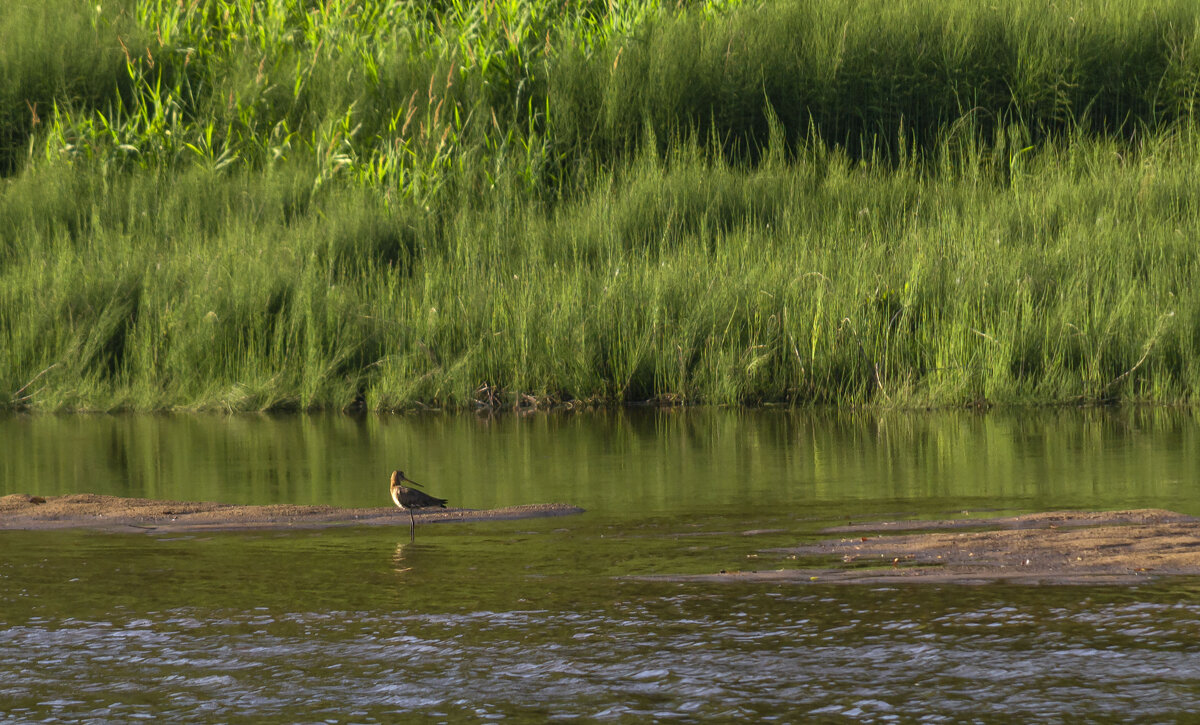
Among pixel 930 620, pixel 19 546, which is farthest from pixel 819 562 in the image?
pixel 19 546

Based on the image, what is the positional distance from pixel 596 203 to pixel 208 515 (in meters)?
6.56

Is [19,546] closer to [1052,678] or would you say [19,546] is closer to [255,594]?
[255,594]

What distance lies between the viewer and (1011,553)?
4.35 m

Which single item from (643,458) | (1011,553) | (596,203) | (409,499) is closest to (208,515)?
(409,499)

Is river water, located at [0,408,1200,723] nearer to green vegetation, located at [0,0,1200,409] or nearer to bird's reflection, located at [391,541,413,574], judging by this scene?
bird's reflection, located at [391,541,413,574]

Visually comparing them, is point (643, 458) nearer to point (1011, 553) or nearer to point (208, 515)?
point (208, 515)

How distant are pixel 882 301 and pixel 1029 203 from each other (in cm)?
233

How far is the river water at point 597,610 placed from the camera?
10.4 ft

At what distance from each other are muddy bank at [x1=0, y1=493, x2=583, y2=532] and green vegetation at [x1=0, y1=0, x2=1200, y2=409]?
3962 millimetres

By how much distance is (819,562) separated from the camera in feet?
14.4

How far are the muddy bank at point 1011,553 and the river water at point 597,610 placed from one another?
5.2 inches

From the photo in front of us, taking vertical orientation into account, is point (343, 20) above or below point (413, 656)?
above

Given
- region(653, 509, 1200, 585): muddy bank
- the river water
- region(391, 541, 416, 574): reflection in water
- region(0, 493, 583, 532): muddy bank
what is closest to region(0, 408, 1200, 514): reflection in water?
the river water

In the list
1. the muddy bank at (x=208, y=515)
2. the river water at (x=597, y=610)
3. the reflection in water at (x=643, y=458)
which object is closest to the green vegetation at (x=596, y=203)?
the reflection in water at (x=643, y=458)
